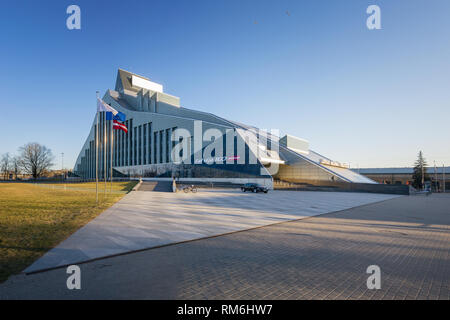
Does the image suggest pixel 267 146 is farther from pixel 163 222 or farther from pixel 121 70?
pixel 121 70

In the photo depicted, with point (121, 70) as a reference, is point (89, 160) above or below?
below

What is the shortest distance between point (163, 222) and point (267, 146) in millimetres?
43316

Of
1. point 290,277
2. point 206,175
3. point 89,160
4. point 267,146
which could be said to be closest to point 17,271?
point 290,277

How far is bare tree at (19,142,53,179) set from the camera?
7312cm

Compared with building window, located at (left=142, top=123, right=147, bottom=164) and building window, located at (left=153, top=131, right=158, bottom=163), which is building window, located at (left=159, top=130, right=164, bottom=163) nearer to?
building window, located at (left=153, top=131, right=158, bottom=163)

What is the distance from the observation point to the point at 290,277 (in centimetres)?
460

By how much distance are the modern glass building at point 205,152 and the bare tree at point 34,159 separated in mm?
18600

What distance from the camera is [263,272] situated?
15.9 ft

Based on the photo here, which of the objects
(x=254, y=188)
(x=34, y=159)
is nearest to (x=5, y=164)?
(x=34, y=159)

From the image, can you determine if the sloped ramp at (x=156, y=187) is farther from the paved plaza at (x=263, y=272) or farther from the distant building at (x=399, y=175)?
the distant building at (x=399, y=175)

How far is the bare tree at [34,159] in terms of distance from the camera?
7312 centimetres

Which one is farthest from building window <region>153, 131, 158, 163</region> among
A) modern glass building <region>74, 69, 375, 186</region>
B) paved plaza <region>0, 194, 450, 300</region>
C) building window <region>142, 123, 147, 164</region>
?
paved plaza <region>0, 194, 450, 300</region>

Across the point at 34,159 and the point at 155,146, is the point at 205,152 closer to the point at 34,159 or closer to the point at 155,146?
the point at 155,146

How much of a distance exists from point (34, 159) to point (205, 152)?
207 ft
